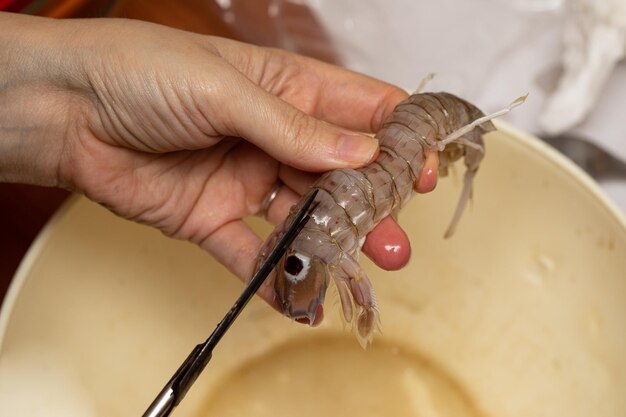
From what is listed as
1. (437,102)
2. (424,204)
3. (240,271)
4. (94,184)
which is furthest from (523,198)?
(94,184)

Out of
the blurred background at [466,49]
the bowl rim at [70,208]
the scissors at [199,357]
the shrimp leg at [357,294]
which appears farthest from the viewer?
the blurred background at [466,49]

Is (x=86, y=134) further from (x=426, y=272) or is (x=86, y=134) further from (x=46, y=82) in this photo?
(x=426, y=272)

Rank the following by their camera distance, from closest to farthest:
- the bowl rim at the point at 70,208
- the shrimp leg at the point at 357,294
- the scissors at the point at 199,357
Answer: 1. the scissors at the point at 199,357
2. the shrimp leg at the point at 357,294
3. the bowl rim at the point at 70,208

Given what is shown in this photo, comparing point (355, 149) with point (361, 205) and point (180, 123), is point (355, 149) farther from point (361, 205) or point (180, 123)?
point (180, 123)

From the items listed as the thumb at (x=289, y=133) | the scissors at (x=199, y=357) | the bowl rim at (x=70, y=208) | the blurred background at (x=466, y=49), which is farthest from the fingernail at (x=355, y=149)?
the blurred background at (x=466, y=49)

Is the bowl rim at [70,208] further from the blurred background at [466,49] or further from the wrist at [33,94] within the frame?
the blurred background at [466,49]

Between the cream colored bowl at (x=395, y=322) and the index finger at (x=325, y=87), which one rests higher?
the index finger at (x=325, y=87)

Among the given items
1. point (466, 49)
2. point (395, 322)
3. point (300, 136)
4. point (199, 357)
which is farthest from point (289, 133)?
point (466, 49)

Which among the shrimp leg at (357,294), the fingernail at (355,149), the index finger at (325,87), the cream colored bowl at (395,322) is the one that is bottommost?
the cream colored bowl at (395,322)

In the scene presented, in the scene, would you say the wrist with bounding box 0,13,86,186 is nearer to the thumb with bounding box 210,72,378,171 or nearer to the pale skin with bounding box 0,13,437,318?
the pale skin with bounding box 0,13,437,318
